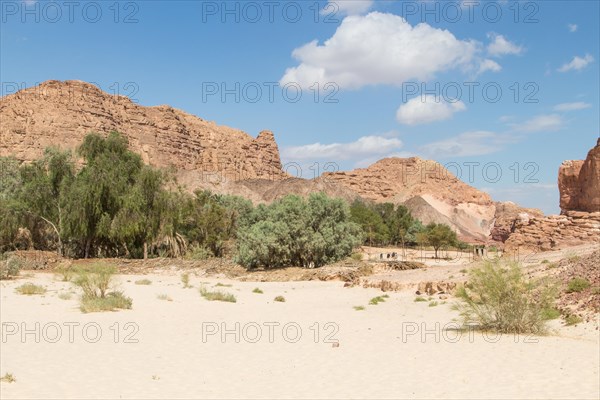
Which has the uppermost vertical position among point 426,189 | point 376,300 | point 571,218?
point 426,189

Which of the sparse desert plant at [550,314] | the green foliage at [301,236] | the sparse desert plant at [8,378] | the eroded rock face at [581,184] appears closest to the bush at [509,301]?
the sparse desert plant at [550,314]

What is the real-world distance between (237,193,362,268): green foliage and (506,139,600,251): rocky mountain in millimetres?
12949

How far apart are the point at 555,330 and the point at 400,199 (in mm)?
136431

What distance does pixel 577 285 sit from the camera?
16438 millimetres

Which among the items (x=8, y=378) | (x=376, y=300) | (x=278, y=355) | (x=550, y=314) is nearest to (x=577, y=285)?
(x=550, y=314)

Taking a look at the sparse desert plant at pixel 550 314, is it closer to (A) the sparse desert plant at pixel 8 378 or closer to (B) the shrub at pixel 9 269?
(A) the sparse desert plant at pixel 8 378

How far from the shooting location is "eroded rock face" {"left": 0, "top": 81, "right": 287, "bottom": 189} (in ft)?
372

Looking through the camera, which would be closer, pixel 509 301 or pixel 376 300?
pixel 509 301

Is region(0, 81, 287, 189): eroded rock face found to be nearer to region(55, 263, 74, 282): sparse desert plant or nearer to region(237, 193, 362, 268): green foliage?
region(237, 193, 362, 268): green foliage

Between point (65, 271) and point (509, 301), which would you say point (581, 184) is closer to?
point (509, 301)

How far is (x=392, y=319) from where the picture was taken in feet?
52.5

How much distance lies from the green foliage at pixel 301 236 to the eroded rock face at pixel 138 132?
63.5 meters

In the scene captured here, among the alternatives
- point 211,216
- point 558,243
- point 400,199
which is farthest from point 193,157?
point 558,243

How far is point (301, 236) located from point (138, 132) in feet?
388
